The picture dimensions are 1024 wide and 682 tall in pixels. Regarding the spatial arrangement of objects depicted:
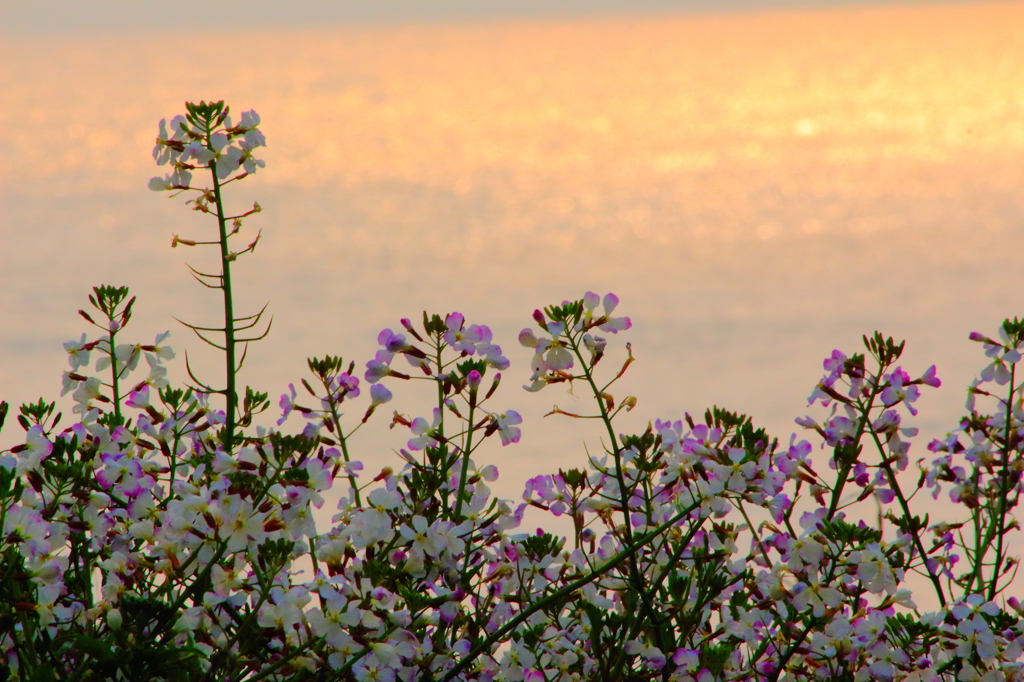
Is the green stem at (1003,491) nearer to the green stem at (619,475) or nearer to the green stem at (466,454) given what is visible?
the green stem at (619,475)

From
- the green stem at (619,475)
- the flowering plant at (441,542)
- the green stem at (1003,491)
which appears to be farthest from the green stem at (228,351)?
the green stem at (1003,491)

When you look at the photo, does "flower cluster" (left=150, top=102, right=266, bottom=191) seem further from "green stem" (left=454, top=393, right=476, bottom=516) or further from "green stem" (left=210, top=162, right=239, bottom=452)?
"green stem" (left=454, top=393, right=476, bottom=516)

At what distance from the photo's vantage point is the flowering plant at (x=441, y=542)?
5.24 feet

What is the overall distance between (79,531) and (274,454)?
415 millimetres

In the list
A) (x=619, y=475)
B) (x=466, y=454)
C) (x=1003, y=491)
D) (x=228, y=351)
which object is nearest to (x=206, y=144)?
(x=228, y=351)

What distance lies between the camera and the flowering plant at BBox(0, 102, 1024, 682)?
1597mm

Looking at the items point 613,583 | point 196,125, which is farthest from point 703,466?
point 196,125

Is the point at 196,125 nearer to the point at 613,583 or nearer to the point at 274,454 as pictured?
the point at 274,454

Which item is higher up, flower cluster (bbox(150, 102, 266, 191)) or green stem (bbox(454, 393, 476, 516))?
flower cluster (bbox(150, 102, 266, 191))

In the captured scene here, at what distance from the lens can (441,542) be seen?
1.67 metres

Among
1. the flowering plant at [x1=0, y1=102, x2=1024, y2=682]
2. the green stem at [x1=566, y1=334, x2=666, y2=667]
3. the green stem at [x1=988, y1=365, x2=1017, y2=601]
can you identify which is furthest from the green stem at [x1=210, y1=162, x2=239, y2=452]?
the green stem at [x1=988, y1=365, x2=1017, y2=601]

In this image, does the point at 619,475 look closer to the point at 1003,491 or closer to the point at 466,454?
the point at 466,454

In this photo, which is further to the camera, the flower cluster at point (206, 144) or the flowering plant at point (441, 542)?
the flower cluster at point (206, 144)

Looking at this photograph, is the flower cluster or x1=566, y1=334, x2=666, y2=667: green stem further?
the flower cluster
